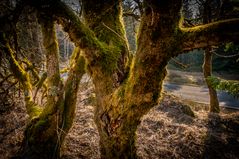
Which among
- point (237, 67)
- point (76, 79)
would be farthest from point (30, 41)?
point (237, 67)

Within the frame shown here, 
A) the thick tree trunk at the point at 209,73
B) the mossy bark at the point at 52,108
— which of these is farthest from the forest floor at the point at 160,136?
the thick tree trunk at the point at 209,73

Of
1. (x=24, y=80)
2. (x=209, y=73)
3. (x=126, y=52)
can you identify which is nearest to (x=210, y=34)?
(x=126, y=52)

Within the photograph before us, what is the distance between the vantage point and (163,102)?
926cm

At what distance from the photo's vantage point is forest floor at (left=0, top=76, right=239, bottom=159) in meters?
5.22

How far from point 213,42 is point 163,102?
7.10 m

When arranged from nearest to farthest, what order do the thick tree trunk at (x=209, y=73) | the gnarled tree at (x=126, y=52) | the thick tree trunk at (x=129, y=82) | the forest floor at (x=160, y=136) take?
the gnarled tree at (x=126, y=52) → the thick tree trunk at (x=129, y=82) → the forest floor at (x=160, y=136) → the thick tree trunk at (x=209, y=73)

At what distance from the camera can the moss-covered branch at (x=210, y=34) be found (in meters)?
2.20

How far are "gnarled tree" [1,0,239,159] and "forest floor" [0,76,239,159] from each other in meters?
1.62

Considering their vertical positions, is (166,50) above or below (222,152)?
above

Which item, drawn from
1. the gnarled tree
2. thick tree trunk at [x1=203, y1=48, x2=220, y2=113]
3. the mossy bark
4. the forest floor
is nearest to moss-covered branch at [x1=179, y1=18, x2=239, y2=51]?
the gnarled tree

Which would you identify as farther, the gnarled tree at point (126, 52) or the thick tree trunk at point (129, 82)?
the thick tree trunk at point (129, 82)

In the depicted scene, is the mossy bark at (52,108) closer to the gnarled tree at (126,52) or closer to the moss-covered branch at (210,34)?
the gnarled tree at (126,52)

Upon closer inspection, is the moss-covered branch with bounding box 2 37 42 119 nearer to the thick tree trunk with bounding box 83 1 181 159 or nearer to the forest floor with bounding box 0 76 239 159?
the forest floor with bounding box 0 76 239 159

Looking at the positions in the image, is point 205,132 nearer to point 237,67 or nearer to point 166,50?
point 166,50
